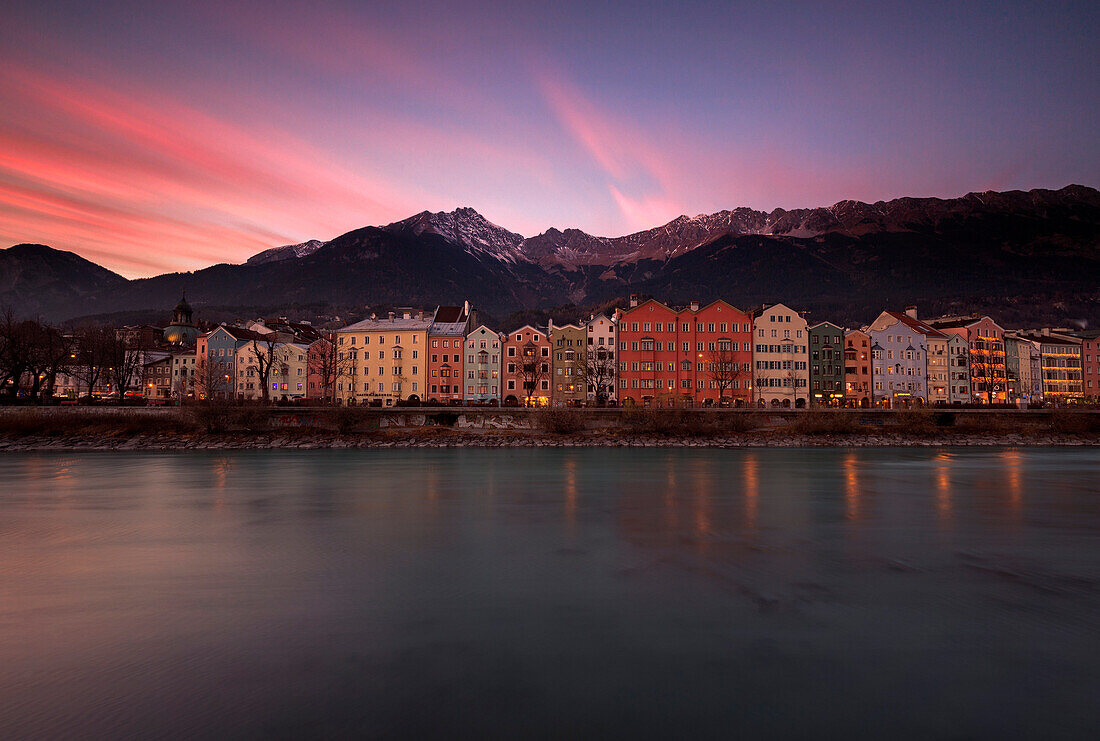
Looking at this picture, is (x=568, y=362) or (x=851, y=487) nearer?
(x=851, y=487)

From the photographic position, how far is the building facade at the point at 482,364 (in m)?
90.6

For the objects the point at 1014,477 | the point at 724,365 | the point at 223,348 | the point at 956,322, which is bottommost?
the point at 1014,477

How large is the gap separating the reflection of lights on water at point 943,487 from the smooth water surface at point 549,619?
0.31 meters

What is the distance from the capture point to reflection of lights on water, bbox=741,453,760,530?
20.6 metres

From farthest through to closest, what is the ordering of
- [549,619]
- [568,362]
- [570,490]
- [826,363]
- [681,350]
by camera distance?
[826,363] < [568,362] < [681,350] < [570,490] < [549,619]

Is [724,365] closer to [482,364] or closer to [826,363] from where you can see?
[826,363]

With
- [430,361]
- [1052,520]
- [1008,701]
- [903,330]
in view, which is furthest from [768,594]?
[903,330]

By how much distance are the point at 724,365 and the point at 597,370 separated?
1784 centimetres

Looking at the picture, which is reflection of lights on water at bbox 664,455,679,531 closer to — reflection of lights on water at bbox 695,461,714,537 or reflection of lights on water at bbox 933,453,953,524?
reflection of lights on water at bbox 695,461,714,537

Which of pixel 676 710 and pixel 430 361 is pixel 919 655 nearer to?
pixel 676 710

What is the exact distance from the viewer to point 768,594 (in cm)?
1180

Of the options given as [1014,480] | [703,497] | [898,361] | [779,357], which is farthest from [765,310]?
[703,497]

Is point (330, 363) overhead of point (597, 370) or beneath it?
overhead

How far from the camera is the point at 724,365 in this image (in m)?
85.0
